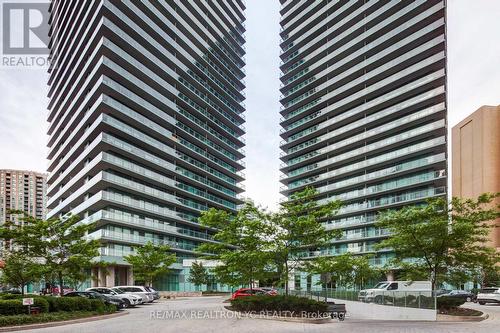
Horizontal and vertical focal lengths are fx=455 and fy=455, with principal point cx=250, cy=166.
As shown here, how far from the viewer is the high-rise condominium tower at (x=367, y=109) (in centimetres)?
7511

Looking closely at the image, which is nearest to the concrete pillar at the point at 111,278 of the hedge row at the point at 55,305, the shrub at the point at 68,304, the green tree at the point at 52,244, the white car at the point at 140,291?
the white car at the point at 140,291

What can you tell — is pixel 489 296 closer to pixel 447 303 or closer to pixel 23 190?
pixel 447 303

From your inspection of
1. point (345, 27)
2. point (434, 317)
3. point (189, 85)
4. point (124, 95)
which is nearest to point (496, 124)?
point (345, 27)

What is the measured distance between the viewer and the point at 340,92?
3546 inches

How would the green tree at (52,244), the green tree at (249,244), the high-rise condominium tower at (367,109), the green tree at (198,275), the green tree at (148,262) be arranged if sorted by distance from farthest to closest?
the high-rise condominium tower at (367,109) < the green tree at (198,275) < the green tree at (148,262) < the green tree at (52,244) < the green tree at (249,244)

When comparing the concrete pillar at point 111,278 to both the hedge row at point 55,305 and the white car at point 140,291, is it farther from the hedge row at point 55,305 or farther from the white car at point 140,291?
the hedge row at point 55,305

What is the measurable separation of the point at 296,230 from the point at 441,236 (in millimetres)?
8934

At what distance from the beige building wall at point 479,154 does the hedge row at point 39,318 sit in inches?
2982

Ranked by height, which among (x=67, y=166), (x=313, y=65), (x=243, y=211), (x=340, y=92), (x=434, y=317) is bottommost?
(x=434, y=317)

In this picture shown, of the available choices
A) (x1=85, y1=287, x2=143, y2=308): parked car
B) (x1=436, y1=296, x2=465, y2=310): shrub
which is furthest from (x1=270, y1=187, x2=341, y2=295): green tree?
(x1=85, y1=287, x2=143, y2=308): parked car

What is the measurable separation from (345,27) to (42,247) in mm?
76586

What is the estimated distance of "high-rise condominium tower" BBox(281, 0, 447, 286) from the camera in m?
75.1

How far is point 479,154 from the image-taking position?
8719cm

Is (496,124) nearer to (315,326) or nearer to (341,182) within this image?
(341,182)
